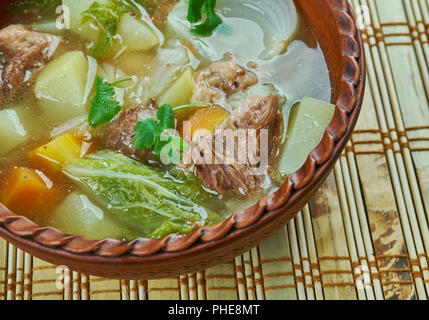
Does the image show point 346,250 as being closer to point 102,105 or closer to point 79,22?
point 102,105

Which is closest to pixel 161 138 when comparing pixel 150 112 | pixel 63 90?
pixel 150 112

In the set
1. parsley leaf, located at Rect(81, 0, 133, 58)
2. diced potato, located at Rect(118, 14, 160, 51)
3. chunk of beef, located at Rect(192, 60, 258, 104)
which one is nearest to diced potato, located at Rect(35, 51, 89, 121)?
parsley leaf, located at Rect(81, 0, 133, 58)

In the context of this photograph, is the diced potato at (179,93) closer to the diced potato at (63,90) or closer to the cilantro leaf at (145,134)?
the cilantro leaf at (145,134)

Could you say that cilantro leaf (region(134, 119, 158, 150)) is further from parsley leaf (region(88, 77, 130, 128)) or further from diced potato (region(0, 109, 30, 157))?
diced potato (region(0, 109, 30, 157))

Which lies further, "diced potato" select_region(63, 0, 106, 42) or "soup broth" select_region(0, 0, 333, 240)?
"diced potato" select_region(63, 0, 106, 42)

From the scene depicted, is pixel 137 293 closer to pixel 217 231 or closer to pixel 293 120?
pixel 217 231
